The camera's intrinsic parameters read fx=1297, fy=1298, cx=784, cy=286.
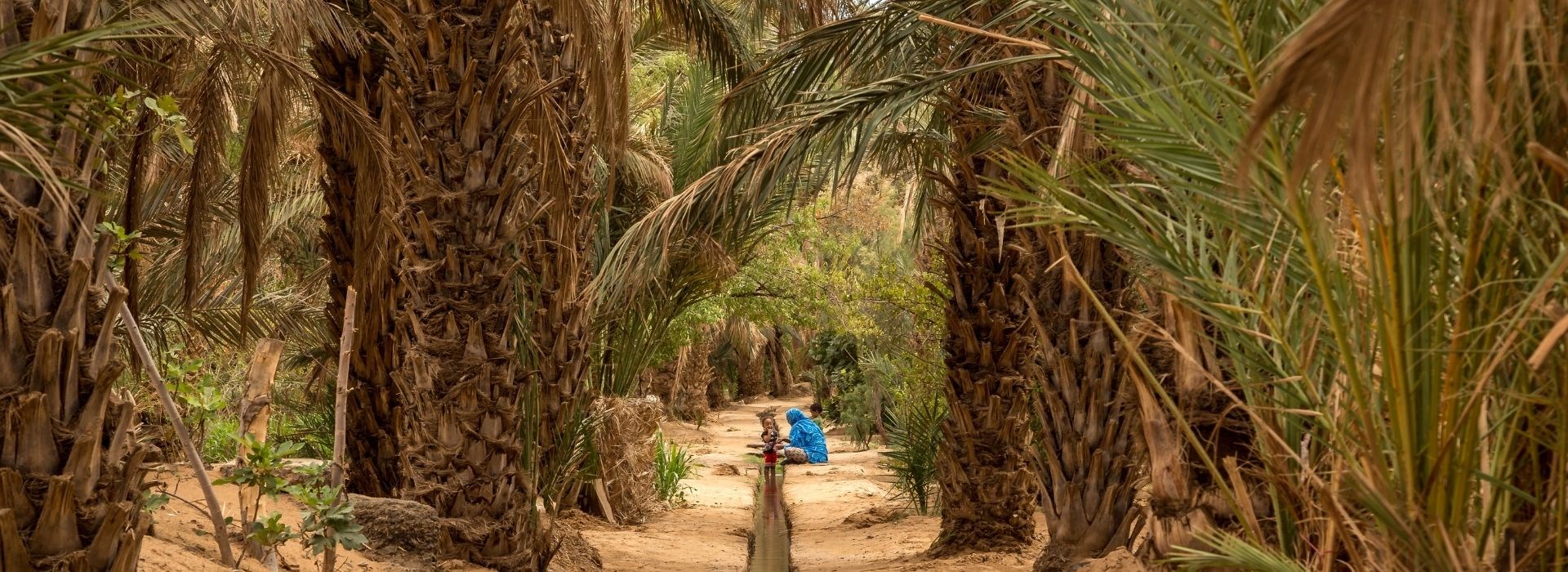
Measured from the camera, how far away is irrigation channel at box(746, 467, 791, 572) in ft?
34.2

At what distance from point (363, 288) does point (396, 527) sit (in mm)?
1594

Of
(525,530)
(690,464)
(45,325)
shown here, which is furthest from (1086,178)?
(690,464)

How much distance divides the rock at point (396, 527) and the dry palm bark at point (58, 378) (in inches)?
84.0

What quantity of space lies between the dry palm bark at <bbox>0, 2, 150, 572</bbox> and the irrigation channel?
678cm

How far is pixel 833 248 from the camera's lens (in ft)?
72.7

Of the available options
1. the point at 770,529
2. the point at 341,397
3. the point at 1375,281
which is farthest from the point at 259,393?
the point at 770,529

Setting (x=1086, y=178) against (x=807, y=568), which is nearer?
(x=1086, y=178)

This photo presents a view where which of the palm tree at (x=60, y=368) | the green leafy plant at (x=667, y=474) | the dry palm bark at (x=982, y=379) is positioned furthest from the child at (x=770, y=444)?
the palm tree at (x=60, y=368)

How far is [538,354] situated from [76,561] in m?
4.53

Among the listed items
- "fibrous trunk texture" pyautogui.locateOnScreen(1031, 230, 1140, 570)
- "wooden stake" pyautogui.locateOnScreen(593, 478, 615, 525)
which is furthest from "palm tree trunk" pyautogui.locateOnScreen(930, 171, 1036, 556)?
"wooden stake" pyautogui.locateOnScreen(593, 478, 615, 525)

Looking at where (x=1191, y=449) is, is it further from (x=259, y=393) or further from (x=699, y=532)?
(x=699, y=532)

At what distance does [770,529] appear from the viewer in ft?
42.8

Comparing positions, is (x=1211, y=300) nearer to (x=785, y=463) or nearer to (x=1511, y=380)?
(x=1511, y=380)

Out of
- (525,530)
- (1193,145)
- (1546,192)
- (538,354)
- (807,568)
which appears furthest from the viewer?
(807,568)
